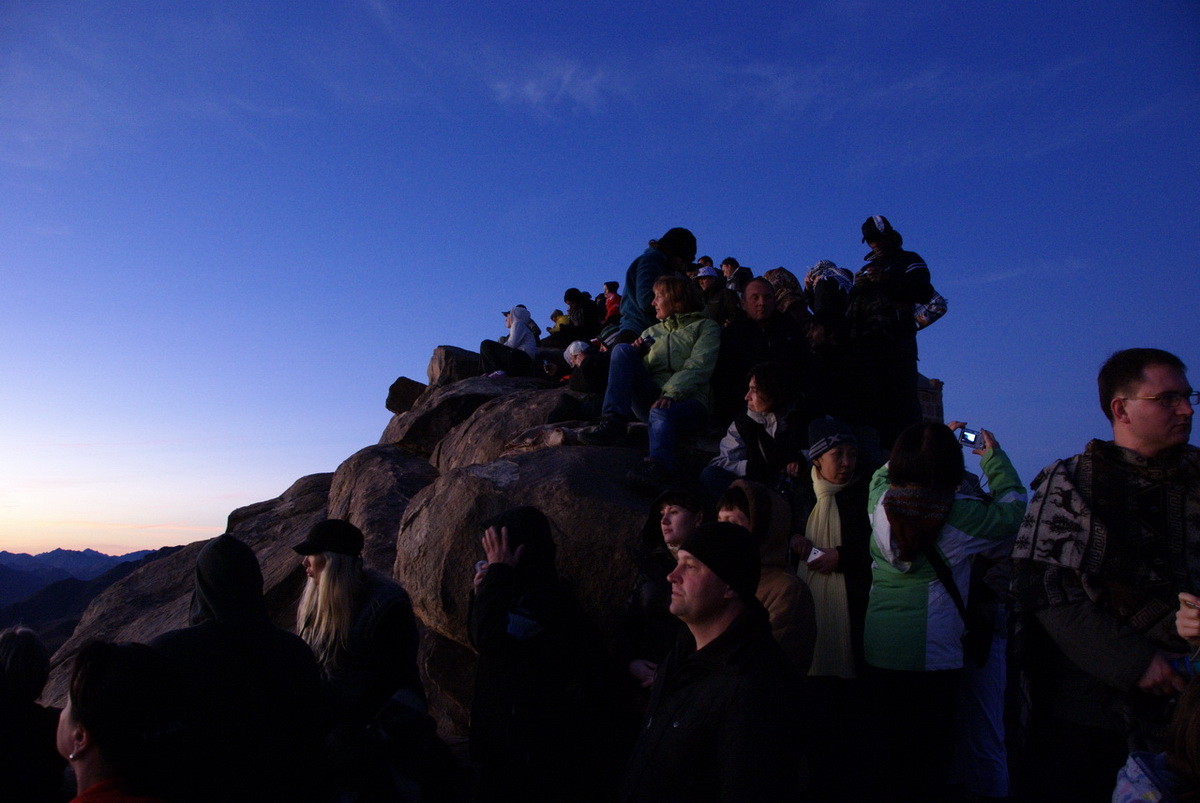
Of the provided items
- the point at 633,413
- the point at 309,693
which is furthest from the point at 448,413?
the point at 309,693

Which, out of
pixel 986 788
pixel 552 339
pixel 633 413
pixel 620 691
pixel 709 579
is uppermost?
pixel 552 339

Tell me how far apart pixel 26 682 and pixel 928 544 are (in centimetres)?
388

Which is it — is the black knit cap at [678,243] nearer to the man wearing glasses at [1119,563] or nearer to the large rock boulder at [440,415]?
the large rock boulder at [440,415]

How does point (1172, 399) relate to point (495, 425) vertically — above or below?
below

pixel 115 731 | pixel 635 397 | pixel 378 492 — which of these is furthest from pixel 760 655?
pixel 378 492

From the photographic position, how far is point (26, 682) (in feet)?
10.5

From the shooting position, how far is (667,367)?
22.9ft

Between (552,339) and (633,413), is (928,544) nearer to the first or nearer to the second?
(633,413)

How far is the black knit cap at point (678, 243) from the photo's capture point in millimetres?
7840

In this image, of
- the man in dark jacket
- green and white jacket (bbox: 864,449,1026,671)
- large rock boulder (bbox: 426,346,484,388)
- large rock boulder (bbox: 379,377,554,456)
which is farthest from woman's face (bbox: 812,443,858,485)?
large rock boulder (bbox: 426,346,484,388)

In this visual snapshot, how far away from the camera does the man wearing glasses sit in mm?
2568

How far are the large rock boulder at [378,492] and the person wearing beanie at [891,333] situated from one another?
4.44 m

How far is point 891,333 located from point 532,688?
4570 millimetres

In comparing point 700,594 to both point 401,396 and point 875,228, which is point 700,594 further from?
point 401,396
